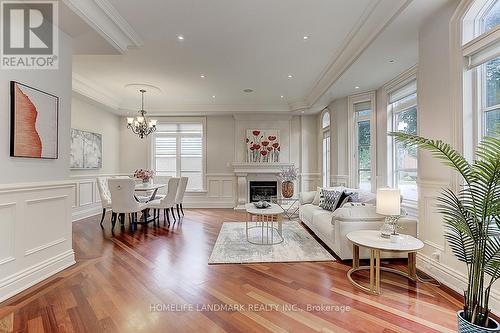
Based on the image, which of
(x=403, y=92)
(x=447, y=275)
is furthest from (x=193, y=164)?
(x=447, y=275)

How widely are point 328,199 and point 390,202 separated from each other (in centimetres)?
194

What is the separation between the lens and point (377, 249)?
2412mm

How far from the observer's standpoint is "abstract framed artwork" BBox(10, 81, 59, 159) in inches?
96.9

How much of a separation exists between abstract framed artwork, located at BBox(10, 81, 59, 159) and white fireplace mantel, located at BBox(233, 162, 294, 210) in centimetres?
495

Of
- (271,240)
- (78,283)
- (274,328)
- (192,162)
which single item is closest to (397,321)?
(274,328)

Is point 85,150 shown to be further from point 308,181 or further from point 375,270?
point 375,270

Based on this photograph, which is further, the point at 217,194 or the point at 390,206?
the point at 217,194

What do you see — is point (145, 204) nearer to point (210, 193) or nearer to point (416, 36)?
point (210, 193)

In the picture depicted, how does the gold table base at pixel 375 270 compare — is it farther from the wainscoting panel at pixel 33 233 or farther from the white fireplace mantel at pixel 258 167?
the white fireplace mantel at pixel 258 167

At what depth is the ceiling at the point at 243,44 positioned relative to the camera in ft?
9.55

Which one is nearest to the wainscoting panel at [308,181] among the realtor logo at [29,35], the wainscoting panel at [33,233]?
the wainscoting panel at [33,233]

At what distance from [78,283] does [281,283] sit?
2.18 meters

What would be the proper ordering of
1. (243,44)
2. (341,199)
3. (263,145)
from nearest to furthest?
1. (243,44)
2. (341,199)
3. (263,145)

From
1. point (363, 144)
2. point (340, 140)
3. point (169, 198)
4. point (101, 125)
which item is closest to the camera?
point (169, 198)
